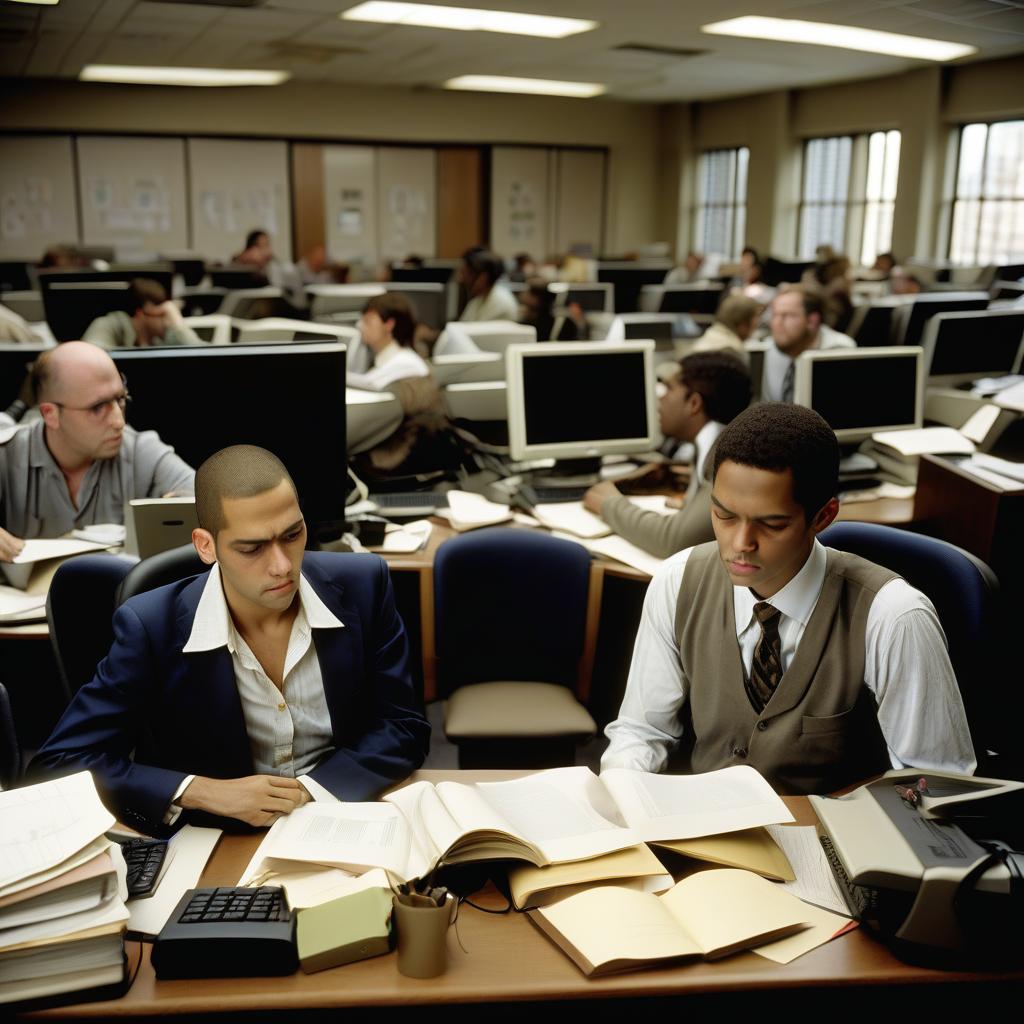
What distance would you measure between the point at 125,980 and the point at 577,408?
8.01 ft

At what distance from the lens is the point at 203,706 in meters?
1.64

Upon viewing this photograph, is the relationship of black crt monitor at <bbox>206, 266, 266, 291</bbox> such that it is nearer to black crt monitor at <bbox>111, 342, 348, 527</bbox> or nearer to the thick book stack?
black crt monitor at <bbox>111, 342, 348, 527</bbox>

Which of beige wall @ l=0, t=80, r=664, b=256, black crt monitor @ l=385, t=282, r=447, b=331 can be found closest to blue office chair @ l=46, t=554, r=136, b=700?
black crt monitor @ l=385, t=282, r=447, b=331

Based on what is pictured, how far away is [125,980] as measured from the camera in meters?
1.15

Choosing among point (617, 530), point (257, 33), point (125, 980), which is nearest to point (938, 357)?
point (617, 530)

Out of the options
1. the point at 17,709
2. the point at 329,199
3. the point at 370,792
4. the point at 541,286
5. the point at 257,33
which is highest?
the point at 257,33

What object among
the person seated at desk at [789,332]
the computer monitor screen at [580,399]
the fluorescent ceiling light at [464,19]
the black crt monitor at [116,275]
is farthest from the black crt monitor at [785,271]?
the computer monitor screen at [580,399]

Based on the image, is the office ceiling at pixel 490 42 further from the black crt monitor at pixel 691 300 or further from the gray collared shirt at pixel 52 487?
the gray collared shirt at pixel 52 487

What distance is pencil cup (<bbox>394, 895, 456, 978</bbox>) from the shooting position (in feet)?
3.79

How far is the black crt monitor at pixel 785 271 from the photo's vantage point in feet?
29.0

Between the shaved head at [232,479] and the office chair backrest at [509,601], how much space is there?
2.78ft

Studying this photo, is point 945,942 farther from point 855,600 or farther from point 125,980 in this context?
point 125,980

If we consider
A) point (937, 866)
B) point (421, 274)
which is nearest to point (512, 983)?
point (937, 866)

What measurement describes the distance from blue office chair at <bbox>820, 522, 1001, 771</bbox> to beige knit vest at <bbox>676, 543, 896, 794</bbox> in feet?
1.19
